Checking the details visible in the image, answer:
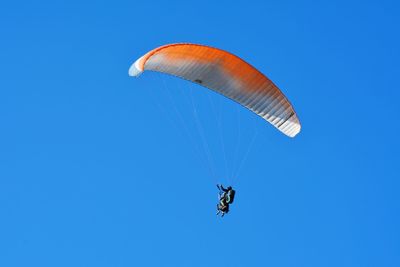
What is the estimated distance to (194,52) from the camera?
45812mm

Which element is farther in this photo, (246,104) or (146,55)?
(246,104)

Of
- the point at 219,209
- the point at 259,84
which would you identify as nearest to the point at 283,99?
the point at 259,84

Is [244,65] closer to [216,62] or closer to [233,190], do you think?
A: [216,62]

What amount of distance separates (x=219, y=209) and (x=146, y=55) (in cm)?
587

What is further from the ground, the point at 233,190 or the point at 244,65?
the point at 244,65

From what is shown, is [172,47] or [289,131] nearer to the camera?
[172,47]

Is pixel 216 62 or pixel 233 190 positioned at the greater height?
pixel 216 62

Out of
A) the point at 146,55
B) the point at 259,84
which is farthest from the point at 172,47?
the point at 259,84

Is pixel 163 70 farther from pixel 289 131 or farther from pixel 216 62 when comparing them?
pixel 289 131

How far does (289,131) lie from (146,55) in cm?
667

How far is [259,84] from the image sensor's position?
155ft

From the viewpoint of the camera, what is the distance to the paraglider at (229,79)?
45688 mm

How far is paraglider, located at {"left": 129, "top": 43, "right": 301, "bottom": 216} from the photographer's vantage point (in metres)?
45.7

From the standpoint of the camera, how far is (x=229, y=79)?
155 ft
